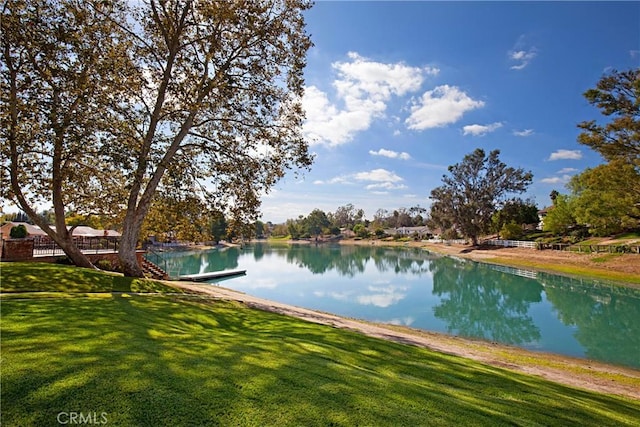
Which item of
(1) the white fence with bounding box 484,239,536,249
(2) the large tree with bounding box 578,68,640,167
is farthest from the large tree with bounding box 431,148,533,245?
(2) the large tree with bounding box 578,68,640,167

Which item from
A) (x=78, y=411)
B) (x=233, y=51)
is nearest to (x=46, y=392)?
(x=78, y=411)

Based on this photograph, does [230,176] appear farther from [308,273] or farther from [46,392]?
[308,273]

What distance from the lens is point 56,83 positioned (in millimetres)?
Result: 12117

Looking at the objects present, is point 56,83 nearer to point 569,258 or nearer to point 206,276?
point 206,276

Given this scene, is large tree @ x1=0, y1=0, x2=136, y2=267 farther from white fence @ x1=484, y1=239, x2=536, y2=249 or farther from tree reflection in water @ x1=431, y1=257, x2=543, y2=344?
white fence @ x1=484, y1=239, x2=536, y2=249

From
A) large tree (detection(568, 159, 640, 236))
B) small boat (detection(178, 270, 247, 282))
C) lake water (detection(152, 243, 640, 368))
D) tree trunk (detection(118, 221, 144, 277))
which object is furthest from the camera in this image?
small boat (detection(178, 270, 247, 282))

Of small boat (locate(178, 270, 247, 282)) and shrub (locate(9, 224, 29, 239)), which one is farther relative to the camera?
small boat (locate(178, 270, 247, 282))

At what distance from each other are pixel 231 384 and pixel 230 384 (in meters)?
0.01

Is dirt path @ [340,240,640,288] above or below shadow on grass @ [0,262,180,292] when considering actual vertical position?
below

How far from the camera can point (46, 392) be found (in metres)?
3.02

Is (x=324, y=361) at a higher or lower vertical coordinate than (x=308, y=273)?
higher

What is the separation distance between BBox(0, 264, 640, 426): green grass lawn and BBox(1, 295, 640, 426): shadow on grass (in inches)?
0.5

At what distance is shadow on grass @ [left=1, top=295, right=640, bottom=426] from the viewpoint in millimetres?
3016

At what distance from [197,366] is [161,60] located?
14.2m
